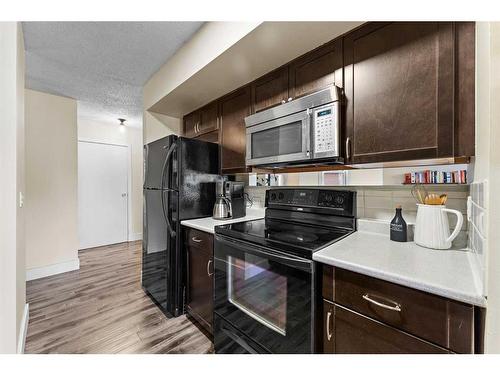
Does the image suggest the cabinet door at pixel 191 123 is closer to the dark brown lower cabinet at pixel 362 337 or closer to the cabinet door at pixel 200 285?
the cabinet door at pixel 200 285

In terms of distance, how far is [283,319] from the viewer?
3.74 feet

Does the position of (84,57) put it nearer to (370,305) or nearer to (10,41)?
(10,41)

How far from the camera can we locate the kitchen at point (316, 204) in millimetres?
804

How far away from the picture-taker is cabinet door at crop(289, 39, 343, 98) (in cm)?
131

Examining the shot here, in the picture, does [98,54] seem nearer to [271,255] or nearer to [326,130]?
[326,130]

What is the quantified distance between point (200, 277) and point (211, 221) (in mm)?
451

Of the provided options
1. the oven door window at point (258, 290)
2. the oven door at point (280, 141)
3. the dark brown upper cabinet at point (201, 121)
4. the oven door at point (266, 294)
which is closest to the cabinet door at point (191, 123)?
the dark brown upper cabinet at point (201, 121)

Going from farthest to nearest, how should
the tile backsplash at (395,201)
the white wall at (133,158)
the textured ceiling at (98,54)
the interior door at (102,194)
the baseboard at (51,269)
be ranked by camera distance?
the white wall at (133,158) → the interior door at (102,194) → the baseboard at (51,269) → the textured ceiling at (98,54) → the tile backsplash at (395,201)

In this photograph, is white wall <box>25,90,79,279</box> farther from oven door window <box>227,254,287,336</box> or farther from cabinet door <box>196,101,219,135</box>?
oven door window <box>227,254,287,336</box>

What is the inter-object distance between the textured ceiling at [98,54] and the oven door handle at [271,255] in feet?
5.37

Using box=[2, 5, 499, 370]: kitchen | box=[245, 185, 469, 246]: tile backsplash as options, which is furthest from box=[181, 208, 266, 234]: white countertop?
box=[245, 185, 469, 246]: tile backsplash
